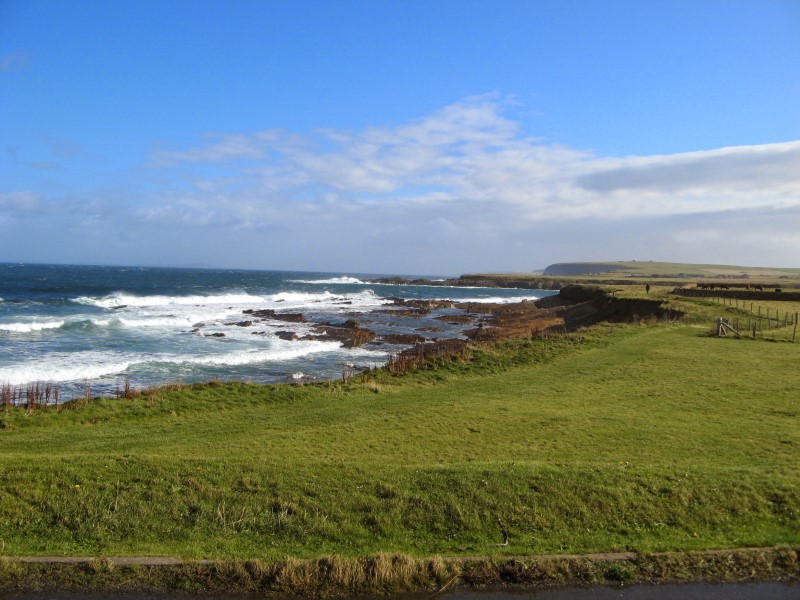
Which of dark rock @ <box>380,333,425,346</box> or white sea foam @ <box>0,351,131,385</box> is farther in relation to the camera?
dark rock @ <box>380,333,425,346</box>

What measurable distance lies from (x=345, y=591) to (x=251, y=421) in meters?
10.1

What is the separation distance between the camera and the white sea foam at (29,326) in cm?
3894

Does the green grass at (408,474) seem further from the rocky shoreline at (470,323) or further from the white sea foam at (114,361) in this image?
the rocky shoreline at (470,323)

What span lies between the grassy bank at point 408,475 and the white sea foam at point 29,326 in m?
27.1

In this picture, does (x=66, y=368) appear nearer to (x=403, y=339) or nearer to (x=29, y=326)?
(x=29, y=326)

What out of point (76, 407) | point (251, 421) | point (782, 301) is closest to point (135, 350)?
point (76, 407)

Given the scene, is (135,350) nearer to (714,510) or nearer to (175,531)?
(175,531)

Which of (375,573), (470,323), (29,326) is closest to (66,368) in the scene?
(29,326)

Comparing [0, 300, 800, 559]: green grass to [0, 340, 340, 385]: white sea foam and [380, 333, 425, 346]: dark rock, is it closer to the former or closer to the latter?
[0, 340, 340, 385]: white sea foam

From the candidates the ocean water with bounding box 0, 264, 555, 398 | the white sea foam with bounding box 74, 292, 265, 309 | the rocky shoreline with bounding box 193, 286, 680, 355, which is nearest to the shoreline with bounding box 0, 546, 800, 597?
the ocean water with bounding box 0, 264, 555, 398

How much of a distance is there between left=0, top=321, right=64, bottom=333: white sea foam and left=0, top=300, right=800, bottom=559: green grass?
88.5 ft

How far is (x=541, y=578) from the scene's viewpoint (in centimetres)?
719

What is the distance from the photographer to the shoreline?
688 cm

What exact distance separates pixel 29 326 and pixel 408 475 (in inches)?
1616
